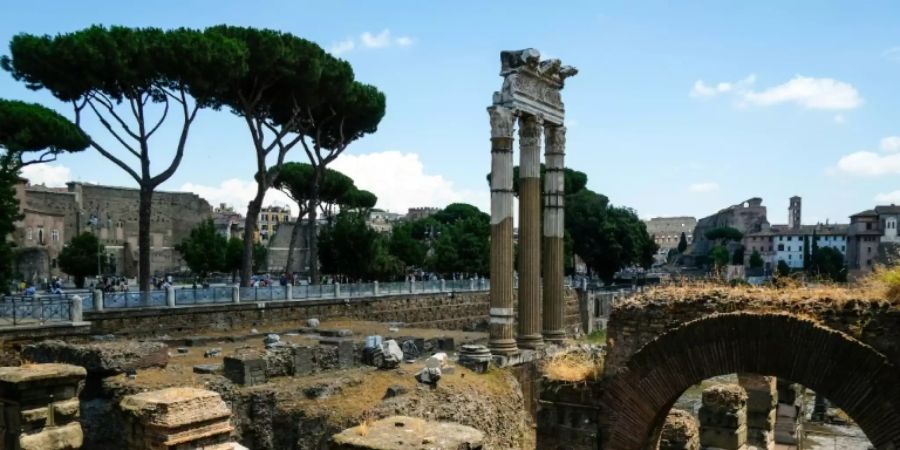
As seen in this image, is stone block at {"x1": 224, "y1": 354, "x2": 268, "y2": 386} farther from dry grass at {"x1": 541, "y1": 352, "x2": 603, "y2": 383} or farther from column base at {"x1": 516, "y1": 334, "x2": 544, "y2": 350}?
dry grass at {"x1": 541, "y1": 352, "x2": 603, "y2": 383}

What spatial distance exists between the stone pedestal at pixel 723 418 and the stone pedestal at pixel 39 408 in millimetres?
7524

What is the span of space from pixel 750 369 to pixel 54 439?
630cm

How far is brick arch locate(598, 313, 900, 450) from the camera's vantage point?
5.98 metres

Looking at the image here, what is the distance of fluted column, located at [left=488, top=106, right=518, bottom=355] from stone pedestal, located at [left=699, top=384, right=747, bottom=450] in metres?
6.01

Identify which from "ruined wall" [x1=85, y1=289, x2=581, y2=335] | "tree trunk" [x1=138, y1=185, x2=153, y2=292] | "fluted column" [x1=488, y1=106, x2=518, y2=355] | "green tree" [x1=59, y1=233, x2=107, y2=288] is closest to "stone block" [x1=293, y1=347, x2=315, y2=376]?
"fluted column" [x1=488, y1=106, x2=518, y2=355]

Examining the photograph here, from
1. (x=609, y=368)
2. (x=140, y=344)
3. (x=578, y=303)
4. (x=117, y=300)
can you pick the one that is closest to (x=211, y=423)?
(x=609, y=368)

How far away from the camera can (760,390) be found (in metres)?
10.3

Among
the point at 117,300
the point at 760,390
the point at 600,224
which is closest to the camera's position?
the point at 760,390

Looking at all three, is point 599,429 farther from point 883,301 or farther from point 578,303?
point 578,303

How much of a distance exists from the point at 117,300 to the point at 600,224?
35.3 metres

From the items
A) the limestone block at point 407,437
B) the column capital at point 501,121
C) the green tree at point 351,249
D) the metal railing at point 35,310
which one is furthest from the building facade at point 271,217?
the limestone block at point 407,437

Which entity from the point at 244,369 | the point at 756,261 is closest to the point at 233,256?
the point at 244,369

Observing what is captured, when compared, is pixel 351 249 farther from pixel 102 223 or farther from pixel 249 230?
pixel 102 223

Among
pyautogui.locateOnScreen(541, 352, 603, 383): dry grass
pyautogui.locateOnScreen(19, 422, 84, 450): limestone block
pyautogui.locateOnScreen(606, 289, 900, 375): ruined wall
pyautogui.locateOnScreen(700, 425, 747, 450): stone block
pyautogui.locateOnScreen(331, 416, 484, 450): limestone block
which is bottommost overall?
pyautogui.locateOnScreen(700, 425, 747, 450): stone block
